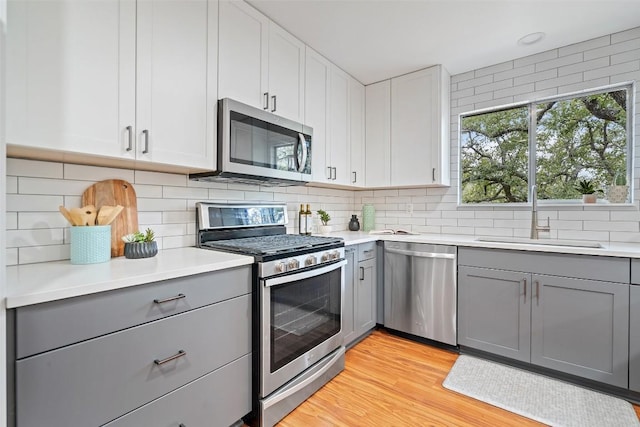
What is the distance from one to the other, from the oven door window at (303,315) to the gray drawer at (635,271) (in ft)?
5.82

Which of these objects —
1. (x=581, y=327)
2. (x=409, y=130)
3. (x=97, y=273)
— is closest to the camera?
(x=97, y=273)

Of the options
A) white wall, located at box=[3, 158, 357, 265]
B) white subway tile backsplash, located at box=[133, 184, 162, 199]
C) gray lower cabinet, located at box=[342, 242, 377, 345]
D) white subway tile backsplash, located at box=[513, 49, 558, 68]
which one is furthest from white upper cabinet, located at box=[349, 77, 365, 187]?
white subway tile backsplash, located at box=[133, 184, 162, 199]

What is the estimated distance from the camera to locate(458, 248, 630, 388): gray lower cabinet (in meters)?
1.90

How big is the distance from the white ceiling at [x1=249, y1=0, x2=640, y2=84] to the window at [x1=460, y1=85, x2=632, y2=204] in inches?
20.2

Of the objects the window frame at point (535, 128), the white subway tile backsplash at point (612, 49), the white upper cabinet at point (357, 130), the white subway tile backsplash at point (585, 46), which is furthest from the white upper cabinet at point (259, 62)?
the white subway tile backsplash at point (612, 49)

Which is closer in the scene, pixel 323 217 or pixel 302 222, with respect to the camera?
pixel 302 222

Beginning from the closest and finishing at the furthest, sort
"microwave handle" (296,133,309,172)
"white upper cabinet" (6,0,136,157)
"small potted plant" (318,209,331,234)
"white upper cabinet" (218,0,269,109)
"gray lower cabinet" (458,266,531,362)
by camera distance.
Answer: "white upper cabinet" (6,0,136,157), "white upper cabinet" (218,0,269,109), "gray lower cabinet" (458,266,531,362), "microwave handle" (296,133,309,172), "small potted plant" (318,209,331,234)

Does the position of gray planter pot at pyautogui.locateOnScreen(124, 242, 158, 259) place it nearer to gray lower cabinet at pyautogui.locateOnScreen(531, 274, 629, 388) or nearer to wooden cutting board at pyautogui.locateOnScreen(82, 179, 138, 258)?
wooden cutting board at pyautogui.locateOnScreen(82, 179, 138, 258)

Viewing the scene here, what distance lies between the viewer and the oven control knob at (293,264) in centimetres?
174

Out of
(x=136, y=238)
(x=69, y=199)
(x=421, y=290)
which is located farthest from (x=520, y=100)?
(x=69, y=199)

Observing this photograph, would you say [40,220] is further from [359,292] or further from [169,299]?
[359,292]

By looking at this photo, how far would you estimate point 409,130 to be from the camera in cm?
304

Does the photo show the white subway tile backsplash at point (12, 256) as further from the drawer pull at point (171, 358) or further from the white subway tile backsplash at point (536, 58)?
the white subway tile backsplash at point (536, 58)

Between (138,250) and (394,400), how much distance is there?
171 centimetres
